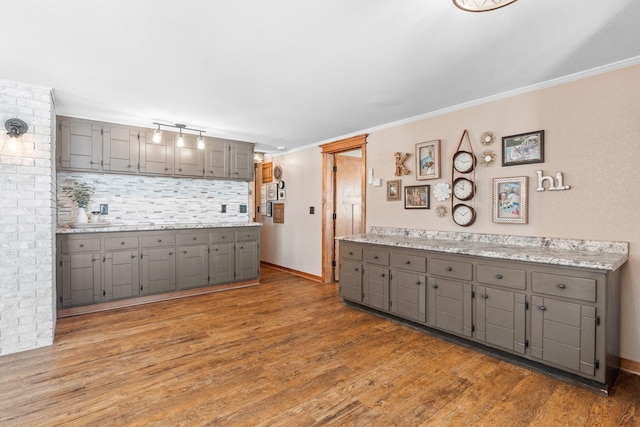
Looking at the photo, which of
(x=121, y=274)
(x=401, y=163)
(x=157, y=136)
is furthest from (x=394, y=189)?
(x=121, y=274)

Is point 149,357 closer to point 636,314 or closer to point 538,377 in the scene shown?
point 538,377

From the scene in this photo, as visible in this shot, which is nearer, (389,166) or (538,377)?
(538,377)

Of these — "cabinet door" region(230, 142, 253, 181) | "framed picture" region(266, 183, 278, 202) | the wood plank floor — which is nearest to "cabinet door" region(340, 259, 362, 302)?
the wood plank floor

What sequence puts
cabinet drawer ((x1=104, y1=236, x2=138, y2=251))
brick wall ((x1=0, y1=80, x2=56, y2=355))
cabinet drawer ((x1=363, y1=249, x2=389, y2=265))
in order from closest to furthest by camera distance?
brick wall ((x1=0, y1=80, x2=56, y2=355)) → cabinet drawer ((x1=363, y1=249, x2=389, y2=265)) → cabinet drawer ((x1=104, y1=236, x2=138, y2=251))

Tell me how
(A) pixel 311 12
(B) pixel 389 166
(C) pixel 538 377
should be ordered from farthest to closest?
(B) pixel 389 166 < (C) pixel 538 377 < (A) pixel 311 12

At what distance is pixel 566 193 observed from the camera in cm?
272

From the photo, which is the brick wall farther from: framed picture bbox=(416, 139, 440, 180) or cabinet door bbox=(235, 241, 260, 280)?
framed picture bbox=(416, 139, 440, 180)

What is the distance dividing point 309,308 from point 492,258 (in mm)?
2202

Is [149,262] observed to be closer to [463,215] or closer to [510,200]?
[463,215]

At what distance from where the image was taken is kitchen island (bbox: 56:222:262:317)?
12.1ft

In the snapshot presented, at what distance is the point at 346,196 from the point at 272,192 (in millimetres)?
1801

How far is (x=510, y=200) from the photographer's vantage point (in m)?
3.04

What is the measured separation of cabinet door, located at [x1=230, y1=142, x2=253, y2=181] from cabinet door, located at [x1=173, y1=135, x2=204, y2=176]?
0.51 m

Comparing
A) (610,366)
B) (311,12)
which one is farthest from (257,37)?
(610,366)
